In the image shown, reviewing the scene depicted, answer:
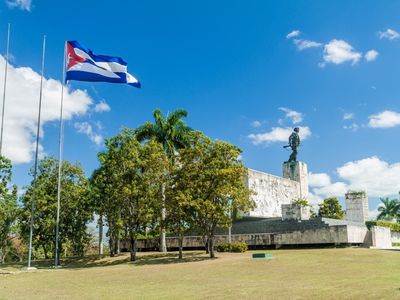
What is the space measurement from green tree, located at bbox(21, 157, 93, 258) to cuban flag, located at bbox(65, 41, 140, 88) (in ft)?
35.0

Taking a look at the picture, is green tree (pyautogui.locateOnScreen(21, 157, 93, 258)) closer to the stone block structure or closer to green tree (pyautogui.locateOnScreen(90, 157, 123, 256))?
green tree (pyautogui.locateOnScreen(90, 157, 123, 256))

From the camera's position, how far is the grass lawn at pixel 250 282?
49.8 feet

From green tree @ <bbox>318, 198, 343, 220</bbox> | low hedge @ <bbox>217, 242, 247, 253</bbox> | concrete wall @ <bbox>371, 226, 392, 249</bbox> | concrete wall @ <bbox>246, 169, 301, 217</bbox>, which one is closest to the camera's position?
low hedge @ <bbox>217, 242, 247, 253</bbox>

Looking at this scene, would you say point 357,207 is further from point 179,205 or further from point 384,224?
point 179,205

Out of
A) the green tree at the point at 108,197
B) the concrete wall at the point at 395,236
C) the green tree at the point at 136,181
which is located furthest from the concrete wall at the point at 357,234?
the green tree at the point at 108,197

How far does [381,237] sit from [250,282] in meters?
26.5

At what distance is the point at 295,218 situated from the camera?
132ft

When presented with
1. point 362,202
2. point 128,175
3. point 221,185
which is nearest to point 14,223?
point 128,175

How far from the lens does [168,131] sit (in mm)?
43594

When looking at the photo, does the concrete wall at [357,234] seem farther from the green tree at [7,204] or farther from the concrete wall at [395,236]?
the green tree at [7,204]

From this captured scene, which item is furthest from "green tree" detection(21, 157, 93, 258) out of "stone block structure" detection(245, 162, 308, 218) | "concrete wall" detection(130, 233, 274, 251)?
"stone block structure" detection(245, 162, 308, 218)

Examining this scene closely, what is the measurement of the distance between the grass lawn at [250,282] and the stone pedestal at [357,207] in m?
21.5

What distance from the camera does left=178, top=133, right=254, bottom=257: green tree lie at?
104 feet

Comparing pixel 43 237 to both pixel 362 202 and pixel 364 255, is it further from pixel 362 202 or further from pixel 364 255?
pixel 362 202
